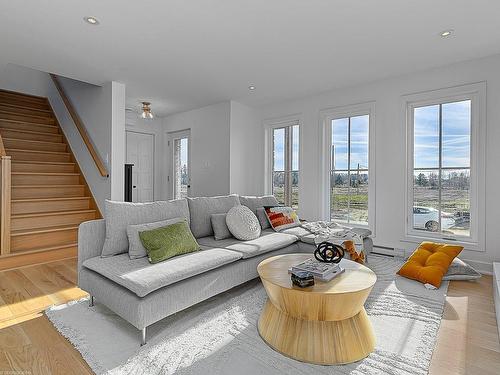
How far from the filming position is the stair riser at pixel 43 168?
4492mm

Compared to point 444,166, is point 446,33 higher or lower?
higher

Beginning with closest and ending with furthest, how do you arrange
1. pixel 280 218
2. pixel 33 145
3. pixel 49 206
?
pixel 280 218 < pixel 49 206 < pixel 33 145

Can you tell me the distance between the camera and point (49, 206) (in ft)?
14.0

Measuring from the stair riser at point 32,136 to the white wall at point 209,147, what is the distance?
7.66 ft

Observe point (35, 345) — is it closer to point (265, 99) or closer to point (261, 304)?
point (261, 304)

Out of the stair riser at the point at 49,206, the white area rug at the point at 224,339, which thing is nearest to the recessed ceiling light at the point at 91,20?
the white area rug at the point at 224,339

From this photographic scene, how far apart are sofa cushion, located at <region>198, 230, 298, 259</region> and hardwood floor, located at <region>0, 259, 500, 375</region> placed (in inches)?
50.4

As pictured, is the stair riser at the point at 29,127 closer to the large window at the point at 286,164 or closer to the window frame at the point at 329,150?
the large window at the point at 286,164

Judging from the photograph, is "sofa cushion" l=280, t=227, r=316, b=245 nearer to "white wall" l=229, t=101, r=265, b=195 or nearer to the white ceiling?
"white wall" l=229, t=101, r=265, b=195

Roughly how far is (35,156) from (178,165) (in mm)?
2616

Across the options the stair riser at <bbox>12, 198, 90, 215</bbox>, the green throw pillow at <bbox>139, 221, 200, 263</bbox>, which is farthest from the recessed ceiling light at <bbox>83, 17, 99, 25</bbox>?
the stair riser at <bbox>12, 198, 90, 215</bbox>

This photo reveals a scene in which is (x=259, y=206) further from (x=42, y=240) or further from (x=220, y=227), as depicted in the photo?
(x=42, y=240)

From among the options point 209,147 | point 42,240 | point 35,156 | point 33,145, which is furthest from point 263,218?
point 33,145

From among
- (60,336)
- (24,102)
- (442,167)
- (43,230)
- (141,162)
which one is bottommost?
(60,336)
